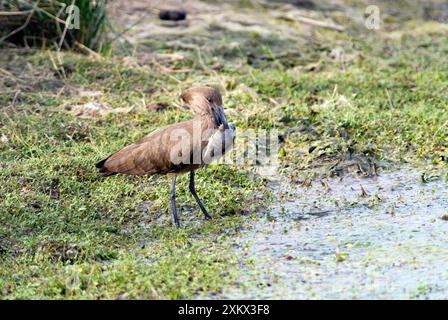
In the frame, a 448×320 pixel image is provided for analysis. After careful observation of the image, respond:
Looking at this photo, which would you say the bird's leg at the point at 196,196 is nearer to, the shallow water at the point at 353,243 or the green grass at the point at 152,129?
the green grass at the point at 152,129

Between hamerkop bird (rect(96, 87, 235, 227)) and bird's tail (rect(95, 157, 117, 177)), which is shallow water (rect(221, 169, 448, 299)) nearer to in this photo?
hamerkop bird (rect(96, 87, 235, 227))

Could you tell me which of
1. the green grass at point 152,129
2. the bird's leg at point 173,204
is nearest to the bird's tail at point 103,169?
the green grass at point 152,129

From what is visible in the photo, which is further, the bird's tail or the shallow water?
the bird's tail

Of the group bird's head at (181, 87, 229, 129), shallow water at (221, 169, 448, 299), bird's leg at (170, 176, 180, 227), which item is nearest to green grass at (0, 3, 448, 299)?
bird's leg at (170, 176, 180, 227)

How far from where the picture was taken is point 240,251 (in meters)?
5.95

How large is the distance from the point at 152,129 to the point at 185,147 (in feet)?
5.57

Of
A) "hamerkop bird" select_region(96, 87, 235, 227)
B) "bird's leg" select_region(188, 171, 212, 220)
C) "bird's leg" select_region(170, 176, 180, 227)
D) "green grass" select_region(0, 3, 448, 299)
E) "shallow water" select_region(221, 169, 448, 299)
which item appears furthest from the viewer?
"bird's leg" select_region(188, 171, 212, 220)

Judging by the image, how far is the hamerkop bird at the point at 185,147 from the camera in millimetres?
6395

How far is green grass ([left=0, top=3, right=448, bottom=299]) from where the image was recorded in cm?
560

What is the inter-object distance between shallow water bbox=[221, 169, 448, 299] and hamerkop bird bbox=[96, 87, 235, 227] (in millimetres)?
601

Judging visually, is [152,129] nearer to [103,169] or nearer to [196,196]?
[103,169]
